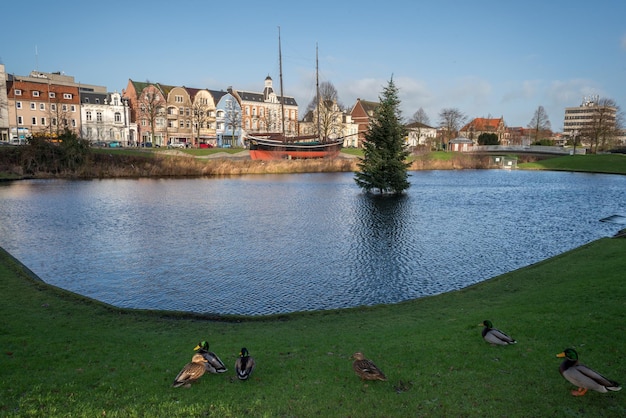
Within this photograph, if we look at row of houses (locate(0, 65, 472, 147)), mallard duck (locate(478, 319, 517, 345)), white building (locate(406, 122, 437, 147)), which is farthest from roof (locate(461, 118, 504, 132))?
mallard duck (locate(478, 319, 517, 345))

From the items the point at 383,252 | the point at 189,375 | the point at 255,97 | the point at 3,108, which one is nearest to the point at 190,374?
the point at 189,375

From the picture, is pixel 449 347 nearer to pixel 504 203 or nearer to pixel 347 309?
pixel 347 309

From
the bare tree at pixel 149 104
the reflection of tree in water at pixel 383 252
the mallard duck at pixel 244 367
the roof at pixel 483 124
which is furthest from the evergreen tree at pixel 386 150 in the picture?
the roof at pixel 483 124

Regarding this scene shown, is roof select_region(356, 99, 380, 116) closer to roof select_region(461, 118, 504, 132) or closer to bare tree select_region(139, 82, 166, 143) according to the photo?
roof select_region(461, 118, 504, 132)

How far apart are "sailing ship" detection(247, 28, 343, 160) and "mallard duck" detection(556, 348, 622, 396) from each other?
72224 mm

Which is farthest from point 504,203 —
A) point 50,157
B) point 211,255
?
point 50,157

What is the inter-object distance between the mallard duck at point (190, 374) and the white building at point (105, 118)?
9624cm

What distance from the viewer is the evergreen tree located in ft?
147

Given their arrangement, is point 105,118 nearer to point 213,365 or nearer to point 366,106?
point 366,106

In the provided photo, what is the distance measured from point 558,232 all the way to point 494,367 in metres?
21.5

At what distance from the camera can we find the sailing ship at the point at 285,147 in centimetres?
7931

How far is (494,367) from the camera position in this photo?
784cm

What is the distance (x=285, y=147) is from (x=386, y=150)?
3884 cm

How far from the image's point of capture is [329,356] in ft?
29.3
